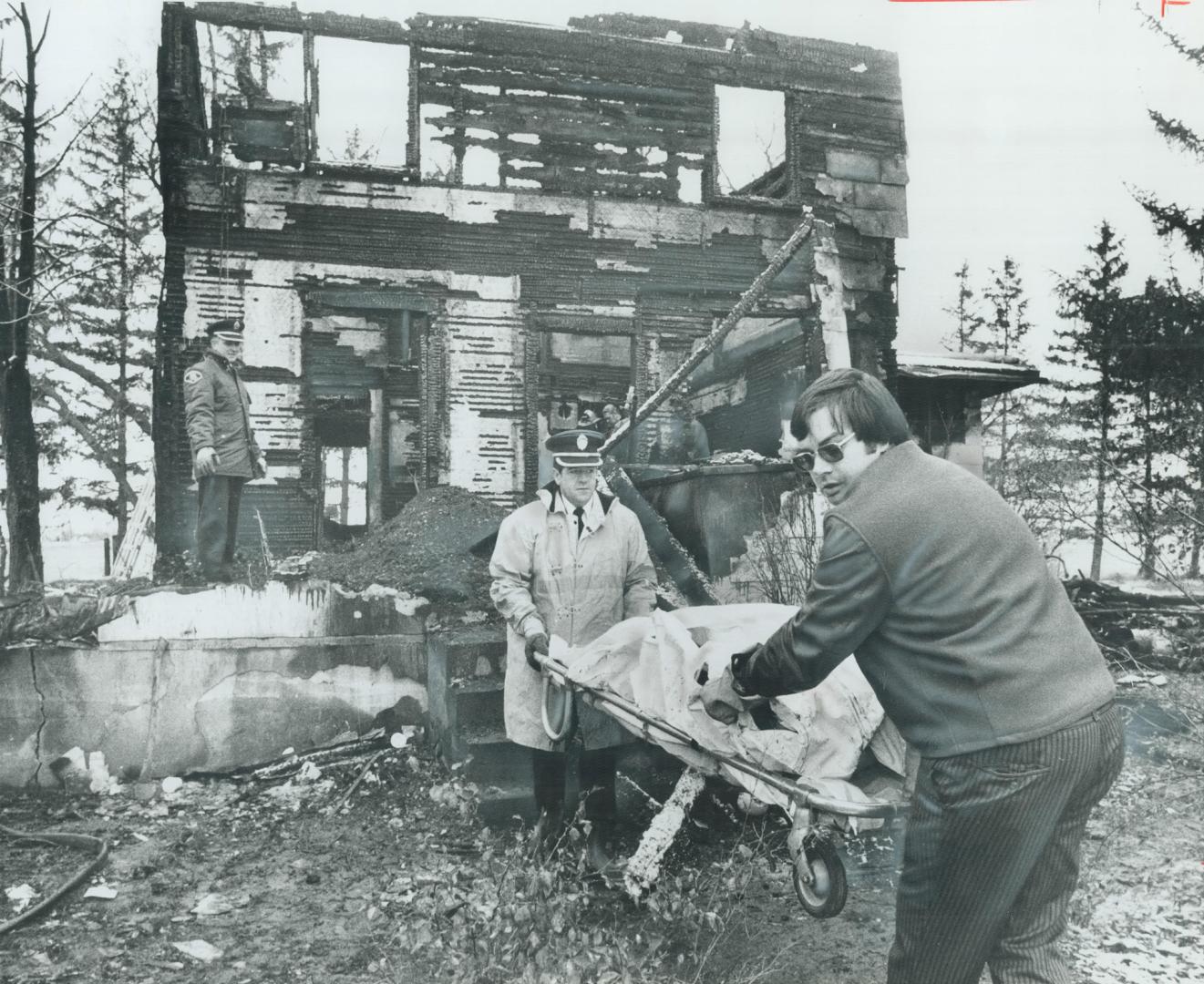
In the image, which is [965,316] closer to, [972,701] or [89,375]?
[972,701]

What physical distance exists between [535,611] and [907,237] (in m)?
5.95

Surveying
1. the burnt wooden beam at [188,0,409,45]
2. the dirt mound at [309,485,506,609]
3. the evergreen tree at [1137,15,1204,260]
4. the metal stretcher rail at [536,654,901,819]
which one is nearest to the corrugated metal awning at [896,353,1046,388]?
the evergreen tree at [1137,15,1204,260]

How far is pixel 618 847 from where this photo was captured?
151 inches

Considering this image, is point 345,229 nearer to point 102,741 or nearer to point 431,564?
point 431,564

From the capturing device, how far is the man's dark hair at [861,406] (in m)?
1.98

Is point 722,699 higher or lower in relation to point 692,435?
lower

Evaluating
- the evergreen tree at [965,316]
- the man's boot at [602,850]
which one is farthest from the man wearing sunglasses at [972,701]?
the evergreen tree at [965,316]

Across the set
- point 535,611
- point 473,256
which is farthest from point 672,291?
point 535,611

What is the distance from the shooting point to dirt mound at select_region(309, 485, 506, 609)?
5074 mm

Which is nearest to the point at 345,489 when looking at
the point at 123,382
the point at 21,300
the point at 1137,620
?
the point at 123,382

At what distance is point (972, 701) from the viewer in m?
1.74

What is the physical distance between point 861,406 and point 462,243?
484 centimetres

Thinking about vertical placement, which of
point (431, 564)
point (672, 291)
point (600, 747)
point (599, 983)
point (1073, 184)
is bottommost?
point (599, 983)

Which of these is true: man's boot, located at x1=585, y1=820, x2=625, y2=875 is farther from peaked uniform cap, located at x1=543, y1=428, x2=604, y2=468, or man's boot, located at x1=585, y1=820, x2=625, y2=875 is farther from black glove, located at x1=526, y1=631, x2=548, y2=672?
peaked uniform cap, located at x1=543, y1=428, x2=604, y2=468
